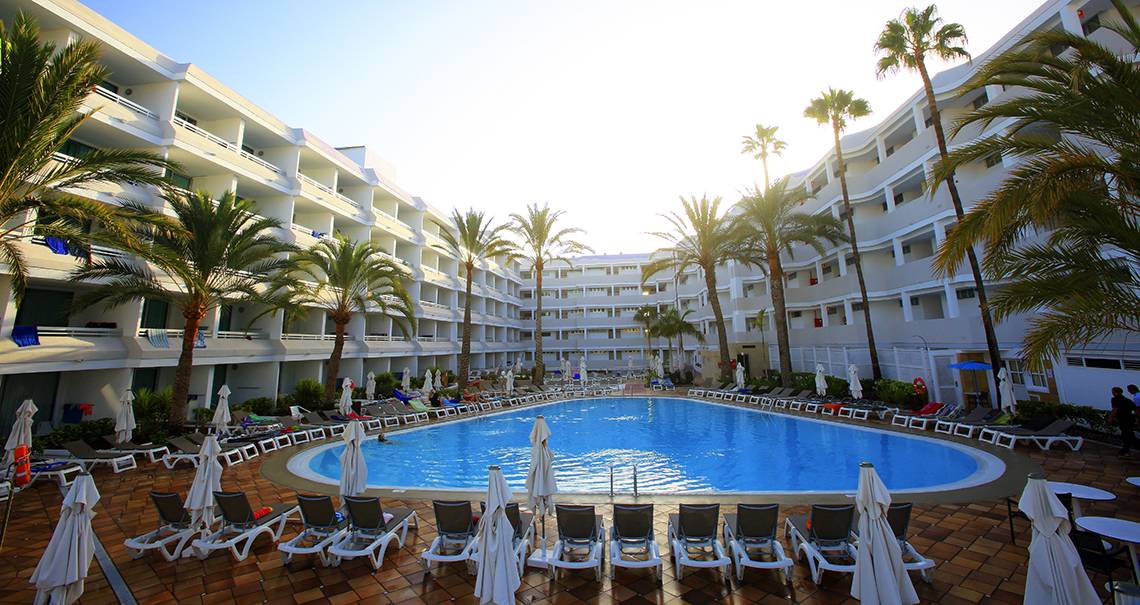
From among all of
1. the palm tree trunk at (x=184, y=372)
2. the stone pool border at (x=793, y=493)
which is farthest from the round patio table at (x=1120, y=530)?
the palm tree trunk at (x=184, y=372)

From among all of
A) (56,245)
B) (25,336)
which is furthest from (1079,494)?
(56,245)

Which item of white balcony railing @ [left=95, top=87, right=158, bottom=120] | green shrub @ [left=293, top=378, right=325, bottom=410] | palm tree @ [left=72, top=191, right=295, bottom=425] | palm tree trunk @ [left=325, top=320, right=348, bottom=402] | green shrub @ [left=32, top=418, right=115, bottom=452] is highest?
white balcony railing @ [left=95, top=87, right=158, bottom=120]

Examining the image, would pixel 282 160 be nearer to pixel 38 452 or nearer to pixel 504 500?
pixel 38 452

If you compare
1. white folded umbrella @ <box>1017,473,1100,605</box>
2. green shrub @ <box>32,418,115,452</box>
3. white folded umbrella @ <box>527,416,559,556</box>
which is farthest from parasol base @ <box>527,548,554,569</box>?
green shrub @ <box>32,418,115,452</box>

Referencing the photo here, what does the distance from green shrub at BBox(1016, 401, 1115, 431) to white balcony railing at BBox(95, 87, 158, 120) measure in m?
30.7

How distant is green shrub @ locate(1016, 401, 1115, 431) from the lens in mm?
12250

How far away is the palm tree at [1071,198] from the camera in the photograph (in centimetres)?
647

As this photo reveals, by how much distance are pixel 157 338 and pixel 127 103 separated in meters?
8.31

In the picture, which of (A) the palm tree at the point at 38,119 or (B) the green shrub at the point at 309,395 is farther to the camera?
(B) the green shrub at the point at 309,395

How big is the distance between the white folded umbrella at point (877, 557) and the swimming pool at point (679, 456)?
5.54 metres

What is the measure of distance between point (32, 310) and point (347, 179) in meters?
16.4

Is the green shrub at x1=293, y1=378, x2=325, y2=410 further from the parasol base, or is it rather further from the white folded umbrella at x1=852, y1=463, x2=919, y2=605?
the white folded umbrella at x1=852, y1=463, x2=919, y2=605

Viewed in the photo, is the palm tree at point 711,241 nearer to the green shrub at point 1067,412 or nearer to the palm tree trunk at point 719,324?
the palm tree trunk at point 719,324

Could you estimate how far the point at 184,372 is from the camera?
13984mm
